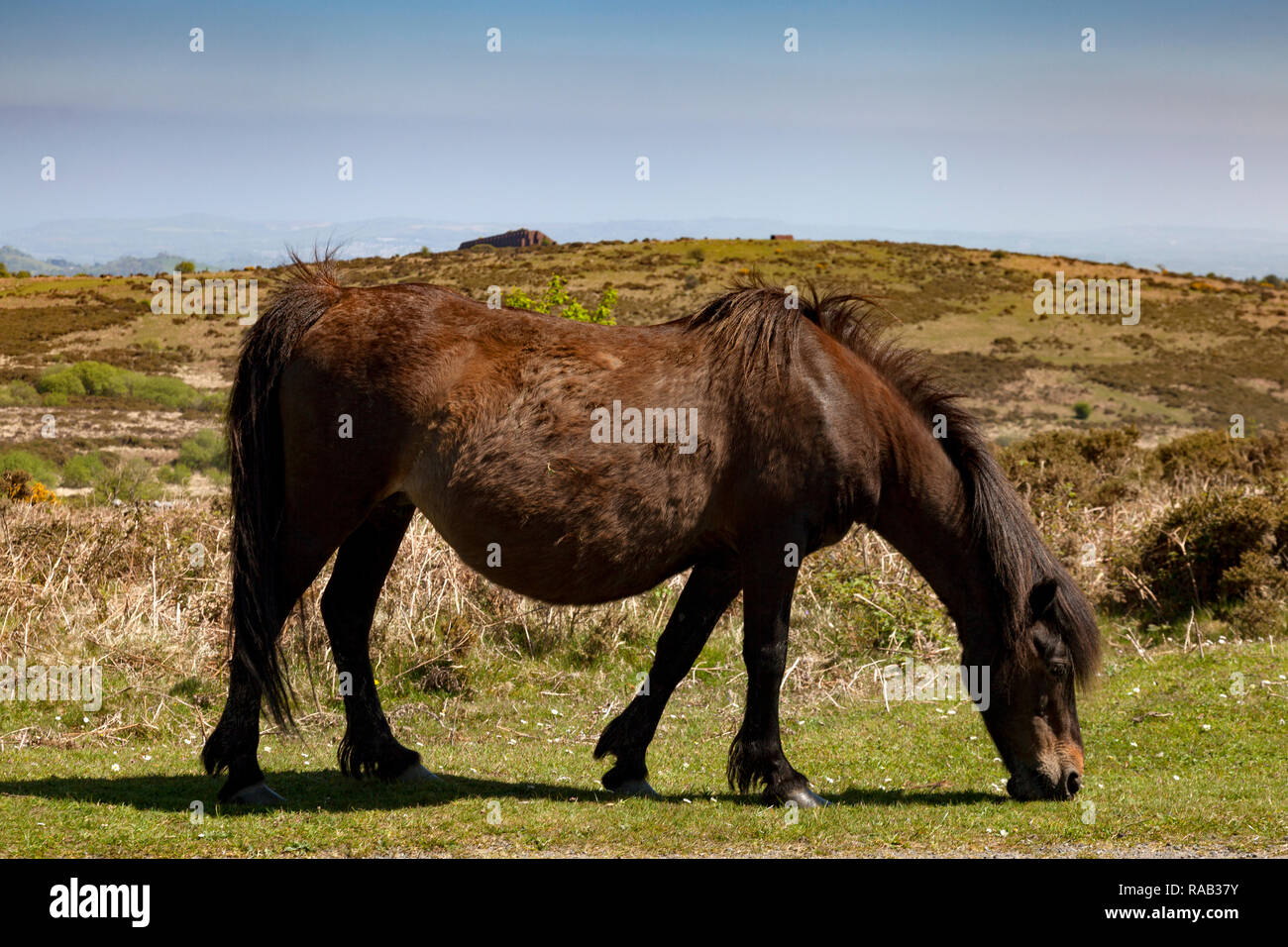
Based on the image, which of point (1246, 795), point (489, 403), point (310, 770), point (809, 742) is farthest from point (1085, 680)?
point (310, 770)

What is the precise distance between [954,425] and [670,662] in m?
2.30

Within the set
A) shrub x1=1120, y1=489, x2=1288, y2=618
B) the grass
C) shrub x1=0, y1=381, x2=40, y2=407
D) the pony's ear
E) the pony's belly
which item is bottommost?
Result: the grass

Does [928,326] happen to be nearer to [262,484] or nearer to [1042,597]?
[1042,597]

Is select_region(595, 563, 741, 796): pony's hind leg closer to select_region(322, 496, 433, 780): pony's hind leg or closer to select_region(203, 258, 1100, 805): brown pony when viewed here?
select_region(203, 258, 1100, 805): brown pony

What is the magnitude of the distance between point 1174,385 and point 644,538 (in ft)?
161

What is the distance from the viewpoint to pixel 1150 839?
5766mm

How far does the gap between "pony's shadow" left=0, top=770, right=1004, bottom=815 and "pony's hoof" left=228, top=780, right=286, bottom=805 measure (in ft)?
0.20

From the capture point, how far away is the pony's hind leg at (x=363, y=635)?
23.2 feet

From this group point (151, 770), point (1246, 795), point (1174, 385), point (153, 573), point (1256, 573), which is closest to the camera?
point (1246, 795)

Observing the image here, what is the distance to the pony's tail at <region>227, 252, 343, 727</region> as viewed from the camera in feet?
21.0

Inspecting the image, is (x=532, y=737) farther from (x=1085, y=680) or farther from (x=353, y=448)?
(x=1085, y=680)

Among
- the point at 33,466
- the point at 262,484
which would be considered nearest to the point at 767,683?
the point at 262,484

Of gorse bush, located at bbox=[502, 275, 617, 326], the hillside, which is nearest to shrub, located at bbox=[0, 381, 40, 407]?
the hillside

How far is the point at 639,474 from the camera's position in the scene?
622 cm
